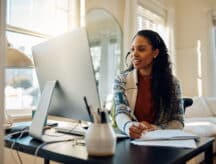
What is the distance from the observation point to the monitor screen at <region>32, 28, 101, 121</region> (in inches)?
37.8

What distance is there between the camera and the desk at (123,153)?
2.69 ft

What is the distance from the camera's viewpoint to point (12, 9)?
7.39 feet

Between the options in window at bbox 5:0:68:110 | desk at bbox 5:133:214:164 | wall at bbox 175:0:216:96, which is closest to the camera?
desk at bbox 5:133:214:164

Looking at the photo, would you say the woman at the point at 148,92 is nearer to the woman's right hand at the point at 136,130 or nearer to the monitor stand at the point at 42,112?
the woman's right hand at the point at 136,130

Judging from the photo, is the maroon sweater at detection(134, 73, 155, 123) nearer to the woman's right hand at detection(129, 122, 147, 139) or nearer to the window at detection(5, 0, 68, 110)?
the woman's right hand at detection(129, 122, 147, 139)

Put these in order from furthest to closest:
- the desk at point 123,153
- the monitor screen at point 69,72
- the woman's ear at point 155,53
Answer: the woman's ear at point 155,53
the monitor screen at point 69,72
the desk at point 123,153

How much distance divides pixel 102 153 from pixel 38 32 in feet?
5.92

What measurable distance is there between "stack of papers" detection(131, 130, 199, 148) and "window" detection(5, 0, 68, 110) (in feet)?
4.38

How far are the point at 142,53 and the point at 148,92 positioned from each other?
210mm

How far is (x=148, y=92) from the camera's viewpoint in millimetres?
1442

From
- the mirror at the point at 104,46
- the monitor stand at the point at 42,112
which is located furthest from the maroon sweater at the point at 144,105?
the mirror at the point at 104,46

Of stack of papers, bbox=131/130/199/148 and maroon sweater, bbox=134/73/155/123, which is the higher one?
maroon sweater, bbox=134/73/155/123

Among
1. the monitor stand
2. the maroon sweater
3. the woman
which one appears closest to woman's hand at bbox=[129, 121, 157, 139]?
the woman

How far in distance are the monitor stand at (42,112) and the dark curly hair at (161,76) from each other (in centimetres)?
56
